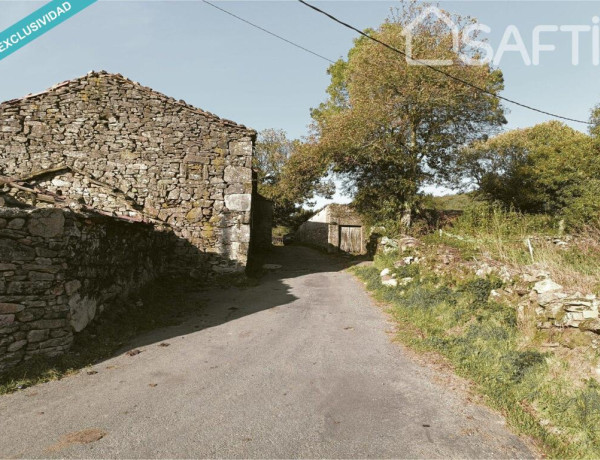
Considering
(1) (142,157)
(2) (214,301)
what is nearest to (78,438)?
(2) (214,301)

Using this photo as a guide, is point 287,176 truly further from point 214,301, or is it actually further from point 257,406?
point 257,406

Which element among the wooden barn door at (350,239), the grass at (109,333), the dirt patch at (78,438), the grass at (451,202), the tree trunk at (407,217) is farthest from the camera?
the wooden barn door at (350,239)

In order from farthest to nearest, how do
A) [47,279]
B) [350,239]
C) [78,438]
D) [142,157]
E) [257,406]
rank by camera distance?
[350,239] < [142,157] < [47,279] < [257,406] < [78,438]

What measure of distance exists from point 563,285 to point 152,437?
22.0 ft

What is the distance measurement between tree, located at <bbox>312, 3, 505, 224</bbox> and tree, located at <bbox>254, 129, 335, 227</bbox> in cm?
124

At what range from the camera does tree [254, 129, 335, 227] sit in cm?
1748

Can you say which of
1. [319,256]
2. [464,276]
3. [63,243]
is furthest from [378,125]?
[63,243]

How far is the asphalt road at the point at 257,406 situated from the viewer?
361 cm

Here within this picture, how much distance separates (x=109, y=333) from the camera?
267 inches

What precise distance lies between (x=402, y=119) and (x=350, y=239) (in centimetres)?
775

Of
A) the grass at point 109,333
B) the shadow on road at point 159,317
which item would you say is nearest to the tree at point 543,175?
the shadow on road at point 159,317

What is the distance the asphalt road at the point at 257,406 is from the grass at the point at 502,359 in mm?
383

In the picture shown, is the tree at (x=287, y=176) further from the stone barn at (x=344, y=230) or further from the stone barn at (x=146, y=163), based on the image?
the stone barn at (x=146, y=163)

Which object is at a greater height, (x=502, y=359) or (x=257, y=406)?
(x=502, y=359)
